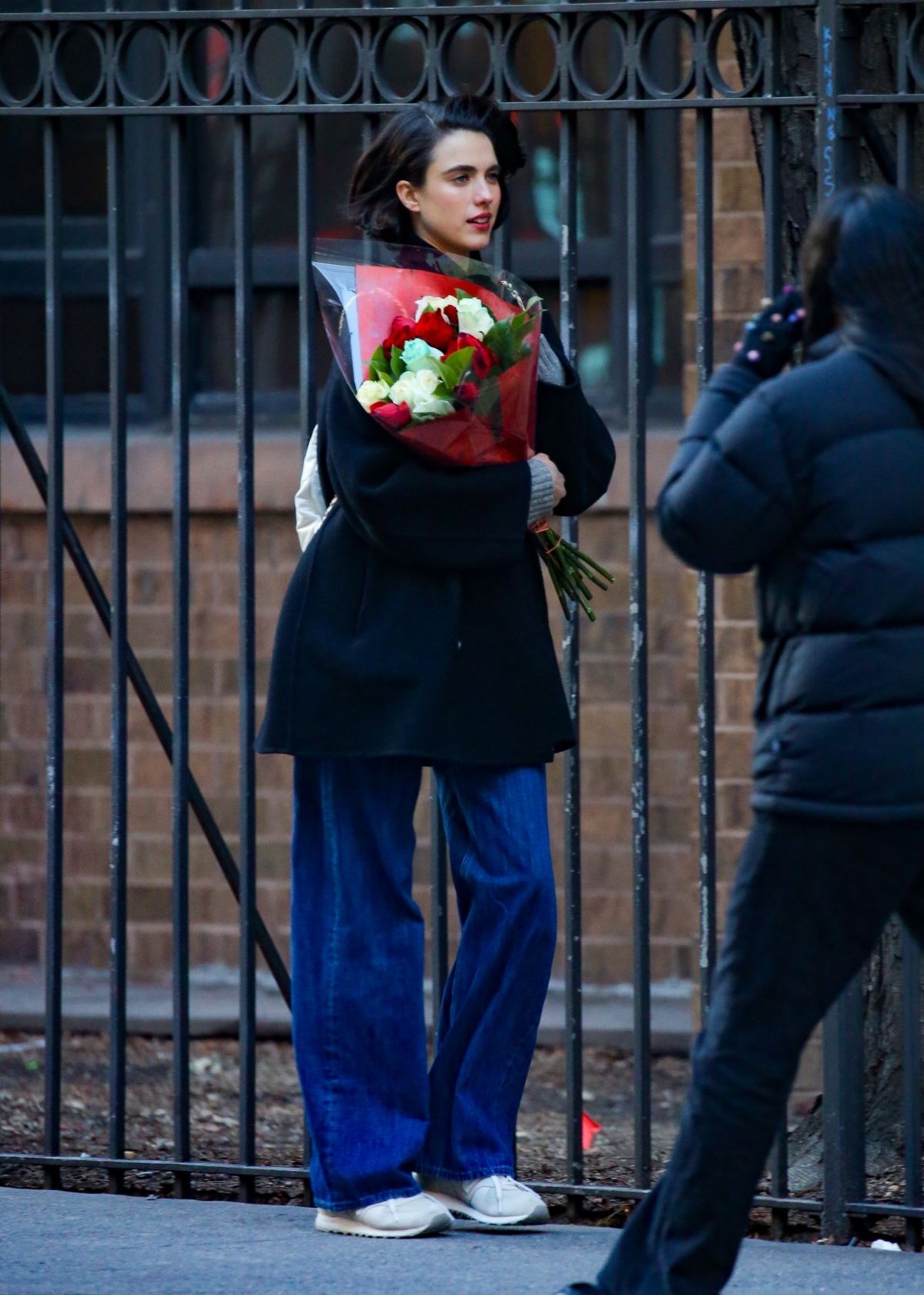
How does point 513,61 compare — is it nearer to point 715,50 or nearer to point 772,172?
point 715,50

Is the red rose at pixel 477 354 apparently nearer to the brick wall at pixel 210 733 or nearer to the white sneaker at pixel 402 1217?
the white sneaker at pixel 402 1217

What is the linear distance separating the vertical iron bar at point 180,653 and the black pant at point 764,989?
149 cm

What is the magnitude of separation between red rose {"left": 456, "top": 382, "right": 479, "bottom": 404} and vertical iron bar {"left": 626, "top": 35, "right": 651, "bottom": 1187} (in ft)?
1.89

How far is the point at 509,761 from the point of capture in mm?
3604

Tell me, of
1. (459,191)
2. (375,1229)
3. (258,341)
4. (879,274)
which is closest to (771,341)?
(879,274)

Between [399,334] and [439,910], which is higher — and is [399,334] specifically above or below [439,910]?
above

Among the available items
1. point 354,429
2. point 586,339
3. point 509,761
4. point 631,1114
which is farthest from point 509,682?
point 586,339

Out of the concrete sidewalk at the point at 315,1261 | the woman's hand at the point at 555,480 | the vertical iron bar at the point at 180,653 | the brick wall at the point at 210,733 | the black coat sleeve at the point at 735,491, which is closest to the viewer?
the black coat sleeve at the point at 735,491

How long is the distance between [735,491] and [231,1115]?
3.55 m

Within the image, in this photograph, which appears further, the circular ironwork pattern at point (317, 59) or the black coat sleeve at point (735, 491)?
the circular ironwork pattern at point (317, 59)

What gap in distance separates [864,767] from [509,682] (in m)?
0.98

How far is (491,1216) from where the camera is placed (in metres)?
3.73

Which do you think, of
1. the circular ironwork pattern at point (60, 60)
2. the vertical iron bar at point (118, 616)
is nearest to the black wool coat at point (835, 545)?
the vertical iron bar at point (118, 616)

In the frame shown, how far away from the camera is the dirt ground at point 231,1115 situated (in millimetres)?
4395
